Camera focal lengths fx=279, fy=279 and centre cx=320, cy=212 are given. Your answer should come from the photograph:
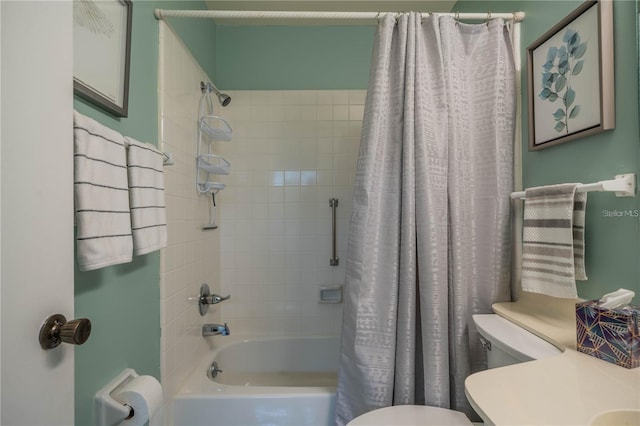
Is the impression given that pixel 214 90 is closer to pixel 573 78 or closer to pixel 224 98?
pixel 224 98

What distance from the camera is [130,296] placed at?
3.36 ft

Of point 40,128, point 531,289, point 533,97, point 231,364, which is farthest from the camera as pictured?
point 231,364

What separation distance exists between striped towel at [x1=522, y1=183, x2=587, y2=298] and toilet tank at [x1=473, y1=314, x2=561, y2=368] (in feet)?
0.53

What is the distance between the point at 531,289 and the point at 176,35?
6.23ft

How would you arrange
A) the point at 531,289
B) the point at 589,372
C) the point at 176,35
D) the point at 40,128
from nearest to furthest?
1. the point at 40,128
2. the point at 589,372
3. the point at 531,289
4. the point at 176,35

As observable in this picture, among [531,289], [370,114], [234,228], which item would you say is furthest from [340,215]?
[531,289]

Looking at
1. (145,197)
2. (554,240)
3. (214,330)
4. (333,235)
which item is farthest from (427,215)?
(214,330)

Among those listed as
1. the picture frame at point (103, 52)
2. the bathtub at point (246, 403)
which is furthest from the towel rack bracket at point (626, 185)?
the picture frame at point (103, 52)

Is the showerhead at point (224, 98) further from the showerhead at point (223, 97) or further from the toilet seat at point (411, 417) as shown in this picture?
the toilet seat at point (411, 417)

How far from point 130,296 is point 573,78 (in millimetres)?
1760

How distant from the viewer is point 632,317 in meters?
0.69

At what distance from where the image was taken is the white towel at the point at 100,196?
70 cm

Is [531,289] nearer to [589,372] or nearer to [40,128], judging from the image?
[589,372]

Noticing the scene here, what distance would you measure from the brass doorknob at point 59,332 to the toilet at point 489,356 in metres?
0.87
